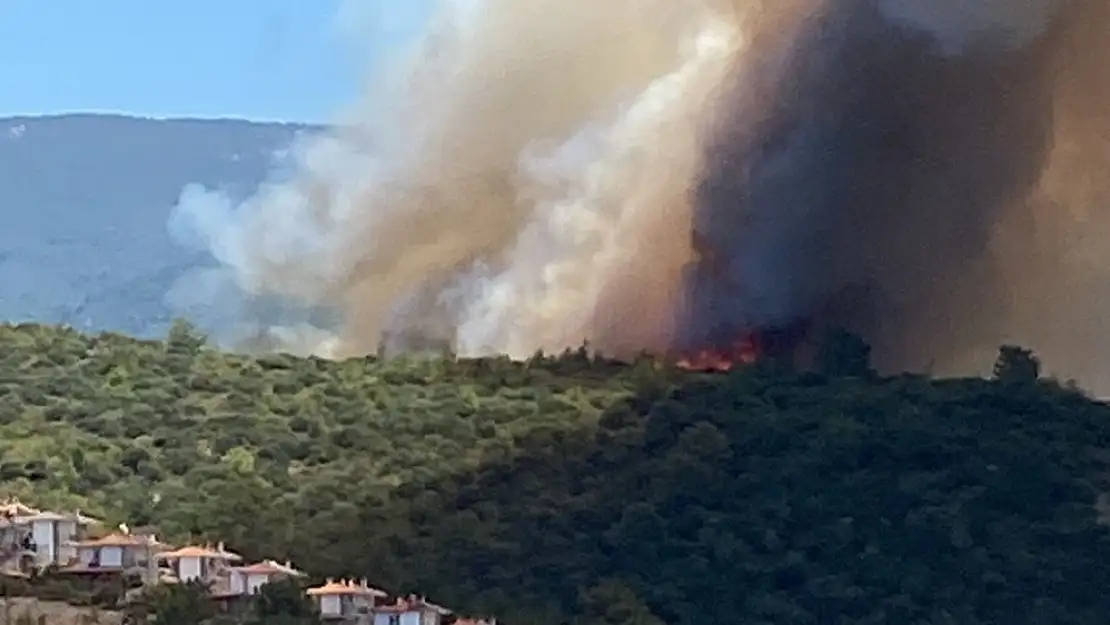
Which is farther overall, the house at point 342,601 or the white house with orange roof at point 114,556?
the white house with orange roof at point 114,556

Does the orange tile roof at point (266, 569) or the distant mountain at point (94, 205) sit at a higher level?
the distant mountain at point (94, 205)

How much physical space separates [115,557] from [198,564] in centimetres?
87

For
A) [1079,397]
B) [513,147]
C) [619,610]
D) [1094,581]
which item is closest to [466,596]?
[619,610]

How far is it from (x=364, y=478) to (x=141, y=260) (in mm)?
62057

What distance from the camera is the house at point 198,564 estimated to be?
1019 inches

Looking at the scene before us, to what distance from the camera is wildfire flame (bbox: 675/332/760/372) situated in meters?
43.1

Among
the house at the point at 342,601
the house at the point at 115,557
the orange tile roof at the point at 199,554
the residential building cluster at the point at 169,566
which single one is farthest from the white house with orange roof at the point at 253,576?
the house at the point at 115,557

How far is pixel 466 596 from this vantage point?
26.9 meters

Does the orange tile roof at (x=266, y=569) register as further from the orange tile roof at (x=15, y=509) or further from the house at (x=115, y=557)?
the orange tile roof at (x=15, y=509)

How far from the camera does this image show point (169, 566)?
86.0ft

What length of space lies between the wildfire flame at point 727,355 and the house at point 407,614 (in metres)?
17.9

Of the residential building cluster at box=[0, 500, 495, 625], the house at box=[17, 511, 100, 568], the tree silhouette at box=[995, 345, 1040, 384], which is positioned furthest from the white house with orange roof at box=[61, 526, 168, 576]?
the tree silhouette at box=[995, 345, 1040, 384]

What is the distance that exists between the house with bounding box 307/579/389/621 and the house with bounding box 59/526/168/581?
194 cm

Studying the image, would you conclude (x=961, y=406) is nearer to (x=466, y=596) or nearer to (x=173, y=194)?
(x=466, y=596)
